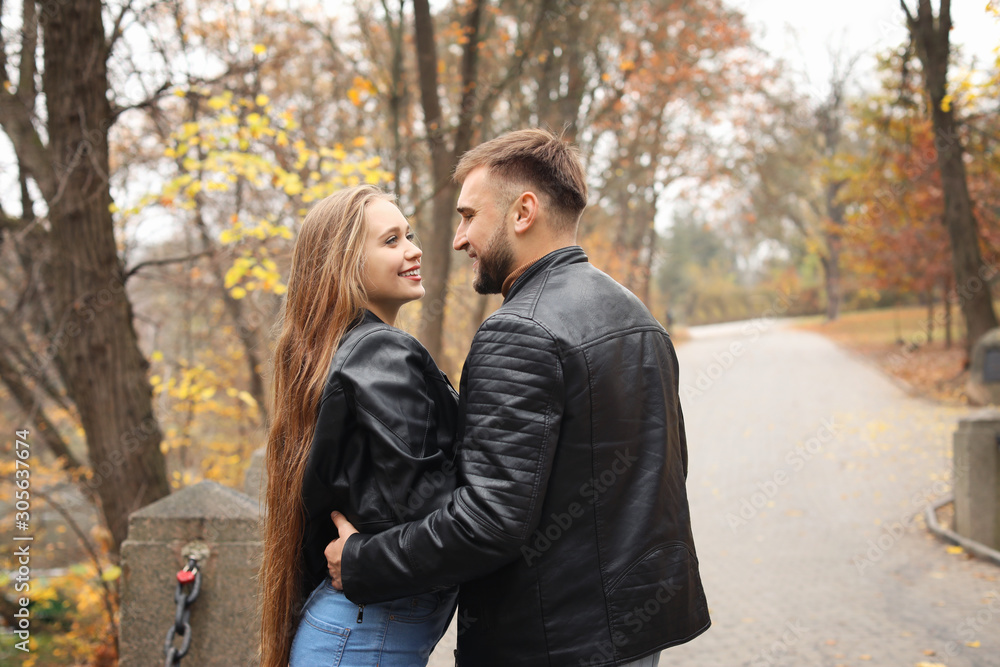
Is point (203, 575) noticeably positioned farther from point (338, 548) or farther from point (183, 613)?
point (338, 548)

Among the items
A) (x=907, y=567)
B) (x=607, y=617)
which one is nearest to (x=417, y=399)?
(x=607, y=617)

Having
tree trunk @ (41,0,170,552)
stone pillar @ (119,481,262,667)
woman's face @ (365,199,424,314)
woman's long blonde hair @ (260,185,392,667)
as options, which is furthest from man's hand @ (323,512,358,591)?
tree trunk @ (41,0,170,552)

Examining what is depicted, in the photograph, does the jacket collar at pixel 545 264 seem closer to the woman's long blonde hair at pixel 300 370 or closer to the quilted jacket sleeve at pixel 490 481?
the quilted jacket sleeve at pixel 490 481

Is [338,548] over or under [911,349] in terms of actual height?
over

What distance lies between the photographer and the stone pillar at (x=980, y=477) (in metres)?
6.73

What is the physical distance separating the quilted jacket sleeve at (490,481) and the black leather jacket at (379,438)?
8 centimetres

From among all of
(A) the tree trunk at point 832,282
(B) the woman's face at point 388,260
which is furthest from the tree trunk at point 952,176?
(A) the tree trunk at point 832,282

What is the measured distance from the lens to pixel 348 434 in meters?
1.93

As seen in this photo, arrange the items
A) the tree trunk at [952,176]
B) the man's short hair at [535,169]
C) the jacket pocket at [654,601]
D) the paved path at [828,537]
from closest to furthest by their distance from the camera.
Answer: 1. the jacket pocket at [654,601]
2. the man's short hair at [535,169]
3. the paved path at [828,537]
4. the tree trunk at [952,176]

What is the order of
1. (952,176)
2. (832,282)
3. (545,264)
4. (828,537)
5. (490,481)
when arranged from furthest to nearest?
(832,282) < (952,176) < (828,537) < (545,264) < (490,481)

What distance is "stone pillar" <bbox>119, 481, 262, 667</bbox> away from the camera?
3.45 m

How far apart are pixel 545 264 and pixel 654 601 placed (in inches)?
36.6

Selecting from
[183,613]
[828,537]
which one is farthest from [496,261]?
[828,537]

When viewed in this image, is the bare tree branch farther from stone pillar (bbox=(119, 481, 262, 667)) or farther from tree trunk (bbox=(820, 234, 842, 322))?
tree trunk (bbox=(820, 234, 842, 322))
